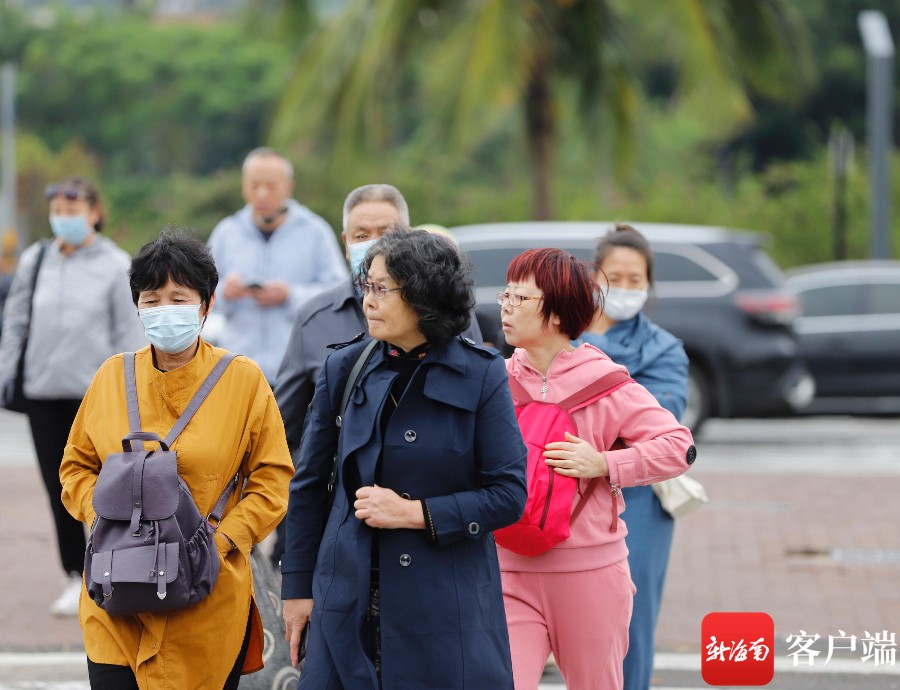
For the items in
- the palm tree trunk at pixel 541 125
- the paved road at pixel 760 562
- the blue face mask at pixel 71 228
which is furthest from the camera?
the palm tree trunk at pixel 541 125

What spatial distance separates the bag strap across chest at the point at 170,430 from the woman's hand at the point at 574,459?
83cm

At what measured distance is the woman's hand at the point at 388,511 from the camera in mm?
3355

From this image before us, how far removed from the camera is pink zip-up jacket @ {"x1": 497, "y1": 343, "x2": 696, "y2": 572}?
157 inches

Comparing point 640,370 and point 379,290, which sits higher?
point 379,290

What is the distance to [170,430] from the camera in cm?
366

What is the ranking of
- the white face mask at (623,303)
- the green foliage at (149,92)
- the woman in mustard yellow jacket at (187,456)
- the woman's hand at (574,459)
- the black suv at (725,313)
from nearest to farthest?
1. the woman in mustard yellow jacket at (187,456)
2. the woman's hand at (574,459)
3. the white face mask at (623,303)
4. the black suv at (725,313)
5. the green foliage at (149,92)

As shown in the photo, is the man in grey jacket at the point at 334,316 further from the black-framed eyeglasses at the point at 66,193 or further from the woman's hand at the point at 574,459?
the black-framed eyeglasses at the point at 66,193

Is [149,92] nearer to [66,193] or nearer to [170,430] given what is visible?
[66,193]

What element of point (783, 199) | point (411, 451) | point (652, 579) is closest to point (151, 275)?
point (411, 451)

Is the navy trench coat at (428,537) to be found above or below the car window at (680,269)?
below

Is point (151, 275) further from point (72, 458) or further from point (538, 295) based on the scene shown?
point (538, 295)

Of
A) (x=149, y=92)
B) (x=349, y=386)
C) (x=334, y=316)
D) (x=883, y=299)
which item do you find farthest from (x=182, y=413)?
(x=149, y=92)

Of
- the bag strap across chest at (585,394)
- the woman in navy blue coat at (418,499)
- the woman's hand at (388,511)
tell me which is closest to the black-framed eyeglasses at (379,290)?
the woman in navy blue coat at (418,499)

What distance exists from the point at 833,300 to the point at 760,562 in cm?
759
